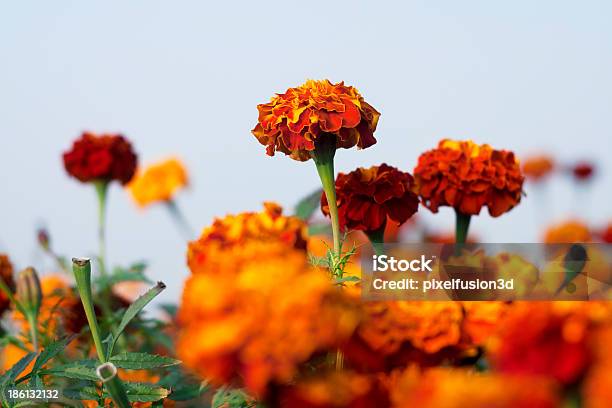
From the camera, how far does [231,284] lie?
22.5 inches

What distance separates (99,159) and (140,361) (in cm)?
132

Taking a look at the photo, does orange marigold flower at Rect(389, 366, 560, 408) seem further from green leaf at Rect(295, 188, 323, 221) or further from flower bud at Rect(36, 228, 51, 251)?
flower bud at Rect(36, 228, 51, 251)

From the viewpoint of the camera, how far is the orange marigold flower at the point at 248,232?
1.05 metres

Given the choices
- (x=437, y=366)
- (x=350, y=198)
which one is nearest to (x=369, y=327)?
(x=437, y=366)

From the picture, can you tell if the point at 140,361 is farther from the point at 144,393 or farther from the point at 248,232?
the point at 248,232

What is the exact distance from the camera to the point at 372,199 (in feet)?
4.62

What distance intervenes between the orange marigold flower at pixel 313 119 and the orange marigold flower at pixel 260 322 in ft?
2.16

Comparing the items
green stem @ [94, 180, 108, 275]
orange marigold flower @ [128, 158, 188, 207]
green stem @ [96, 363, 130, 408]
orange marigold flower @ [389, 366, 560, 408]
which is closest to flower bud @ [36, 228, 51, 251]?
green stem @ [94, 180, 108, 275]

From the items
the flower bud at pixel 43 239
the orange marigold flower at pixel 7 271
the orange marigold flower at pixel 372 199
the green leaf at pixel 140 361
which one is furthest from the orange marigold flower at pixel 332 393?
the flower bud at pixel 43 239

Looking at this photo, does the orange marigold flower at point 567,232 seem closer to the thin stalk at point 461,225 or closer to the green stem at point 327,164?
the thin stalk at point 461,225

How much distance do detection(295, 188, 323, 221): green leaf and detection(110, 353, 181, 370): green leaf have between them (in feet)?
2.18

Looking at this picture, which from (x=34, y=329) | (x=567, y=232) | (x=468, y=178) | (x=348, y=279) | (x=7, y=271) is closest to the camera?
(x=348, y=279)

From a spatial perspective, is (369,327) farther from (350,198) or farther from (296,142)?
(350,198)

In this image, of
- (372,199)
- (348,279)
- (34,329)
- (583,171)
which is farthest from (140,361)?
(583,171)
